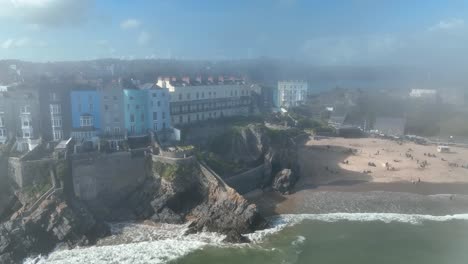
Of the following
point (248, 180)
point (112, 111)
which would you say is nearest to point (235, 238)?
point (248, 180)

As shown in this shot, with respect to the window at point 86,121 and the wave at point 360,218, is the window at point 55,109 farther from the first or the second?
the wave at point 360,218

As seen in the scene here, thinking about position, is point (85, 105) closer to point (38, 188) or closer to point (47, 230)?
point (38, 188)

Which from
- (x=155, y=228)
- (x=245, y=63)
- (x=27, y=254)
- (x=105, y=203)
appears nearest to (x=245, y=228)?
(x=155, y=228)

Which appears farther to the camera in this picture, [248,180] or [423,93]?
[423,93]

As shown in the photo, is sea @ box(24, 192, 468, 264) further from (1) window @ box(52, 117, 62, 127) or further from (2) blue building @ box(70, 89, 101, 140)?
(1) window @ box(52, 117, 62, 127)

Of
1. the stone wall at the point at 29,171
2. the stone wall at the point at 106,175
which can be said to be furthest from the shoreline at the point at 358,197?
the stone wall at the point at 29,171

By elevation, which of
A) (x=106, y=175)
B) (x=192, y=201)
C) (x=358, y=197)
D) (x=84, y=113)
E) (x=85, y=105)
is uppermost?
(x=85, y=105)

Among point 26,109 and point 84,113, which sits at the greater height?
point 26,109
